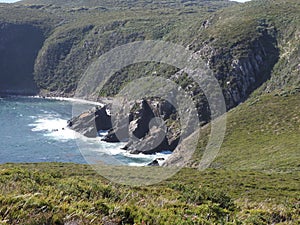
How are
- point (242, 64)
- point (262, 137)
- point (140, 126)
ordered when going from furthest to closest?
point (242, 64)
point (140, 126)
point (262, 137)

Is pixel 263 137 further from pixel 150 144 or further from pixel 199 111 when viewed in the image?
pixel 150 144

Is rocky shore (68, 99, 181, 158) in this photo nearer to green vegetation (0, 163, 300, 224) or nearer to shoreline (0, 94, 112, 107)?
shoreline (0, 94, 112, 107)

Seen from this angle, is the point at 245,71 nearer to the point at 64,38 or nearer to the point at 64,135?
the point at 64,135

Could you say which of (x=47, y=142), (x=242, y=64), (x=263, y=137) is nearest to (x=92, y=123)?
(x=47, y=142)

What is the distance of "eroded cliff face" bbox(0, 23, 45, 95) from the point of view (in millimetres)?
163375

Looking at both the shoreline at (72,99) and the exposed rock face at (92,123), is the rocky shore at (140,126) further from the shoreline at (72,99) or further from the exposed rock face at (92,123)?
the shoreline at (72,99)

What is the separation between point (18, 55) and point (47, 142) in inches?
4624

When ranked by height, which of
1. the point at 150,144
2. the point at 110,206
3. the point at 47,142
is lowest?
the point at 47,142

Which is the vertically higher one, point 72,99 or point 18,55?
point 18,55

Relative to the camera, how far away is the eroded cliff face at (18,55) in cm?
16338

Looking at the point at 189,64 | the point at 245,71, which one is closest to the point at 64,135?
the point at 189,64

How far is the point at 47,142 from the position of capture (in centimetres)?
7812

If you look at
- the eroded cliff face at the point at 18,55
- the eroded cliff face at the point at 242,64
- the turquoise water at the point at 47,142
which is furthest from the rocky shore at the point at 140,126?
the eroded cliff face at the point at 18,55

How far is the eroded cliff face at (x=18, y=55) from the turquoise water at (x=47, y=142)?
47.9m
